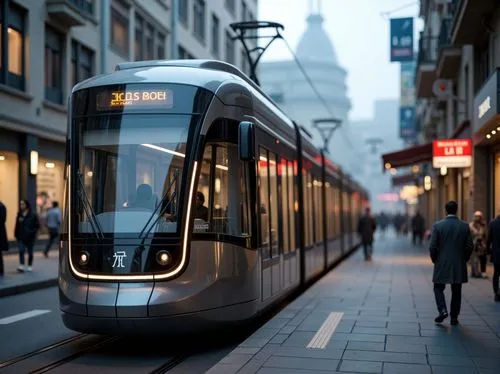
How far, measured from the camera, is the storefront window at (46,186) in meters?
23.7

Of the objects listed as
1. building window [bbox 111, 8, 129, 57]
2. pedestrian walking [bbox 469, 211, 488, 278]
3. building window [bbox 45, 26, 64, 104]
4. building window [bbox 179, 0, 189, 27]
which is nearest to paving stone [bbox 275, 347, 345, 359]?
pedestrian walking [bbox 469, 211, 488, 278]

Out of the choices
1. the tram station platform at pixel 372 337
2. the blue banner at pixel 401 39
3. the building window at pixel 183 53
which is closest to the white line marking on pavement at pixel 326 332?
the tram station platform at pixel 372 337

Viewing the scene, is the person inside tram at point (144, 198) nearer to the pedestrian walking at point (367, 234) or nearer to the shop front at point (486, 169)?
the shop front at point (486, 169)

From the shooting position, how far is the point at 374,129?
152000mm

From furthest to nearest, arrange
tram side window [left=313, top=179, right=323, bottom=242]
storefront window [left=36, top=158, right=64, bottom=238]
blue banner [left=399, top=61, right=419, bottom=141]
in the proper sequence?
Answer: blue banner [left=399, top=61, right=419, bottom=141]
storefront window [left=36, top=158, right=64, bottom=238]
tram side window [left=313, top=179, right=323, bottom=242]

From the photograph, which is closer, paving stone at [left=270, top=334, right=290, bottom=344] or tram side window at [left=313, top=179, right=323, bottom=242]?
paving stone at [left=270, top=334, right=290, bottom=344]

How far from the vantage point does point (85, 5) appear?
83.3ft

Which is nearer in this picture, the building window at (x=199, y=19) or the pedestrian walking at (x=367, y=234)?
the pedestrian walking at (x=367, y=234)

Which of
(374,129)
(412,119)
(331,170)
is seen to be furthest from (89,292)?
(374,129)

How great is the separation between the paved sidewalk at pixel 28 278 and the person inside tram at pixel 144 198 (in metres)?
6.76

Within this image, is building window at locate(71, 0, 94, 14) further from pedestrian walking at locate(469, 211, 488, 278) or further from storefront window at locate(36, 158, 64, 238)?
pedestrian walking at locate(469, 211, 488, 278)

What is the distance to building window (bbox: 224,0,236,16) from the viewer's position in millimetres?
44088

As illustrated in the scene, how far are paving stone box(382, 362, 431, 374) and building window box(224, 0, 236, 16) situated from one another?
126 feet

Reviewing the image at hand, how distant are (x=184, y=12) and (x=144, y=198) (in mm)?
29237
